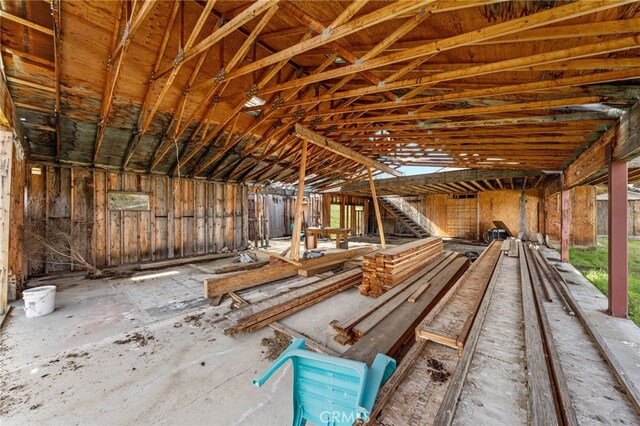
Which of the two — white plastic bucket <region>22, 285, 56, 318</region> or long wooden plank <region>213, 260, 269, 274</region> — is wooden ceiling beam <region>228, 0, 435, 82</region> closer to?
white plastic bucket <region>22, 285, 56, 318</region>

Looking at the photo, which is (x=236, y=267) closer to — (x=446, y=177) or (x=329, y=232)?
(x=329, y=232)

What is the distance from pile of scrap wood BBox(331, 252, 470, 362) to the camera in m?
2.69

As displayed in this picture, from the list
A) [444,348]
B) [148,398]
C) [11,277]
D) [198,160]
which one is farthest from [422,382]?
[198,160]

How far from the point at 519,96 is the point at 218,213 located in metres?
10.3

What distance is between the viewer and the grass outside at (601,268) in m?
4.77

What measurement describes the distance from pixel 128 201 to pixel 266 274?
242 inches

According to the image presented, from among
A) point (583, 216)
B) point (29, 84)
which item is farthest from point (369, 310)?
point (583, 216)

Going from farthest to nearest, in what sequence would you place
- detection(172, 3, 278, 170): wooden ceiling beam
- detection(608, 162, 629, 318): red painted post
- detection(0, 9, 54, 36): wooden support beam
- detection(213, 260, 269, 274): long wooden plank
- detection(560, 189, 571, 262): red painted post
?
detection(560, 189, 571, 262): red painted post
detection(213, 260, 269, 274): long wooden plank
detection(608, 162, 629, 318): red painted post
detection(0, 9, 54, 36): wooden support beam
detection(172, 3, 278, 170): wooden ceiling beam

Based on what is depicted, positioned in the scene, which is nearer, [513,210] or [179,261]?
[179,261]

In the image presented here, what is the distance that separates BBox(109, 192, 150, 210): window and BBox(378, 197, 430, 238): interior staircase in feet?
44.9

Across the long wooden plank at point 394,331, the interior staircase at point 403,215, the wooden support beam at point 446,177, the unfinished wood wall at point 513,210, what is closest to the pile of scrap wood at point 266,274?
the long wooden plank at point 394,331

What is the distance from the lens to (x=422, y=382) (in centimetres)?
181

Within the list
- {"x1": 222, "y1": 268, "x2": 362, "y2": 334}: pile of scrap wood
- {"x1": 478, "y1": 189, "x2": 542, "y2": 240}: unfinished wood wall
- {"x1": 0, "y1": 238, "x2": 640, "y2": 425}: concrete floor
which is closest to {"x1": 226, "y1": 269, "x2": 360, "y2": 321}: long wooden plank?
{"x1": 222, "y1": 268, "x2": 362, "y2": 334}: pile of scrap wood

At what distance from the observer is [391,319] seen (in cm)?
333
